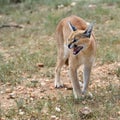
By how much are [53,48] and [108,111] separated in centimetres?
370

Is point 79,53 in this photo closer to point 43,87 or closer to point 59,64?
point 59,64

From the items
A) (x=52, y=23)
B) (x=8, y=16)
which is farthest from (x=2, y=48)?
(x=8, y=16)

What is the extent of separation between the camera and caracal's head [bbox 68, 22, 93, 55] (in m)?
5.75

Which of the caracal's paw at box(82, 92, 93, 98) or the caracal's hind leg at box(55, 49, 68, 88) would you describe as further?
the caracal's hind leg at box(55, 49, 68, 88)

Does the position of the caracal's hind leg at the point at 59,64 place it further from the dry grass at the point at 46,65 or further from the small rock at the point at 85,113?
the small rock at the point at 85,113

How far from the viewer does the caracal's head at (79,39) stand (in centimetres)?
575

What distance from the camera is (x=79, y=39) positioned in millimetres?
5785

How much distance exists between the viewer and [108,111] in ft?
18.9

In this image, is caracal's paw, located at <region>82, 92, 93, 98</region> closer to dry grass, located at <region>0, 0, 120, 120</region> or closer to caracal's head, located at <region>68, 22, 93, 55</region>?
dry grass, located at <region>0, 0, 120, 120</region>

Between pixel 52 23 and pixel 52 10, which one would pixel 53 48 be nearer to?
pixel 52 23

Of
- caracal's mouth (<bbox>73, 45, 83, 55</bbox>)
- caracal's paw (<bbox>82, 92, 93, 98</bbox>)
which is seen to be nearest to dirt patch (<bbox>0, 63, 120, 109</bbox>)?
caracal's paw (<bbox>82, 92, 93, 98</bbox>)

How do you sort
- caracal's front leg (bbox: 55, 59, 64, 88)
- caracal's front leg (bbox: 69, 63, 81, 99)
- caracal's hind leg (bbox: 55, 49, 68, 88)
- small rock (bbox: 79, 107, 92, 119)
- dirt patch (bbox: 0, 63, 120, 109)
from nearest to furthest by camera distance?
small rock (bbox: 79, 107, 92, 119) < caracal's front leg (bbox: 69, 63, 81, 99) < dirt patch (bbox: 0, 63, 120, 109) < caracal's hind leg (bbox: 55, 49, 68, 88) < caracal's front leg (bbox: 55, 59, 64, 88)

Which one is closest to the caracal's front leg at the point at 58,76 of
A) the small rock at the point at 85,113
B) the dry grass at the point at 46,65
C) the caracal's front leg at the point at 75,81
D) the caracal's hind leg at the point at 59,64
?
the caracal's hind leg at the point at 59,64

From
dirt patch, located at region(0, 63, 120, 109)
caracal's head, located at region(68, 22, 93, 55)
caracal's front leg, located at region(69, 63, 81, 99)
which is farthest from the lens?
dirt patch, located at region(0, 63, 120, 109)
